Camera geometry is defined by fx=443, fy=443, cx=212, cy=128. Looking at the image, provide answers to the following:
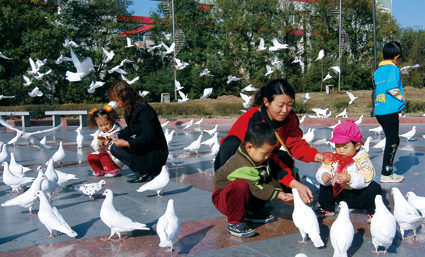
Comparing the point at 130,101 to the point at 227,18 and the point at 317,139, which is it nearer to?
the point at 317,139

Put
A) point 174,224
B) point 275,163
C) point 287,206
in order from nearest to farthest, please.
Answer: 1. point 174,224
2. point 275,163
3. point 287,206

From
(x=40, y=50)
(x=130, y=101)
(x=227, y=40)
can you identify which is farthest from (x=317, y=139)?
(x=227, y=40)

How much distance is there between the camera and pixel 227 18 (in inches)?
1330

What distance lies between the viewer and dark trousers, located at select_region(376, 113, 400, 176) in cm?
489

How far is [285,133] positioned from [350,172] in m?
0.63

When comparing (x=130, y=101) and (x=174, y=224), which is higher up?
(x=130, y=101)

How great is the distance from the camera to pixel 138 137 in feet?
16.3

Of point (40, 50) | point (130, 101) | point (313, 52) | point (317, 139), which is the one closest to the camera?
point (130, 101)

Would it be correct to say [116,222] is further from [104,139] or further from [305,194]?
[104,139]

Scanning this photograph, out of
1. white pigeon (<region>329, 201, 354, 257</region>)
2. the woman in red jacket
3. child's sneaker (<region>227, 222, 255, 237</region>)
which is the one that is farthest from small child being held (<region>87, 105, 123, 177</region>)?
white pigeon (<region>329, 201, 354, 257</region>)

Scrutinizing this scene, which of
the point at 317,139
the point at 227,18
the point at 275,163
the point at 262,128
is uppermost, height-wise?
the point at 227,18

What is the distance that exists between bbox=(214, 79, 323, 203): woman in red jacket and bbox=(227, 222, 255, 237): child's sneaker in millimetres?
457

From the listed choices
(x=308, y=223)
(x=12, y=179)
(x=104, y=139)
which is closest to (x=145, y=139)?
(x=104, y=139)

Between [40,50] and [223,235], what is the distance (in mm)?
22065
